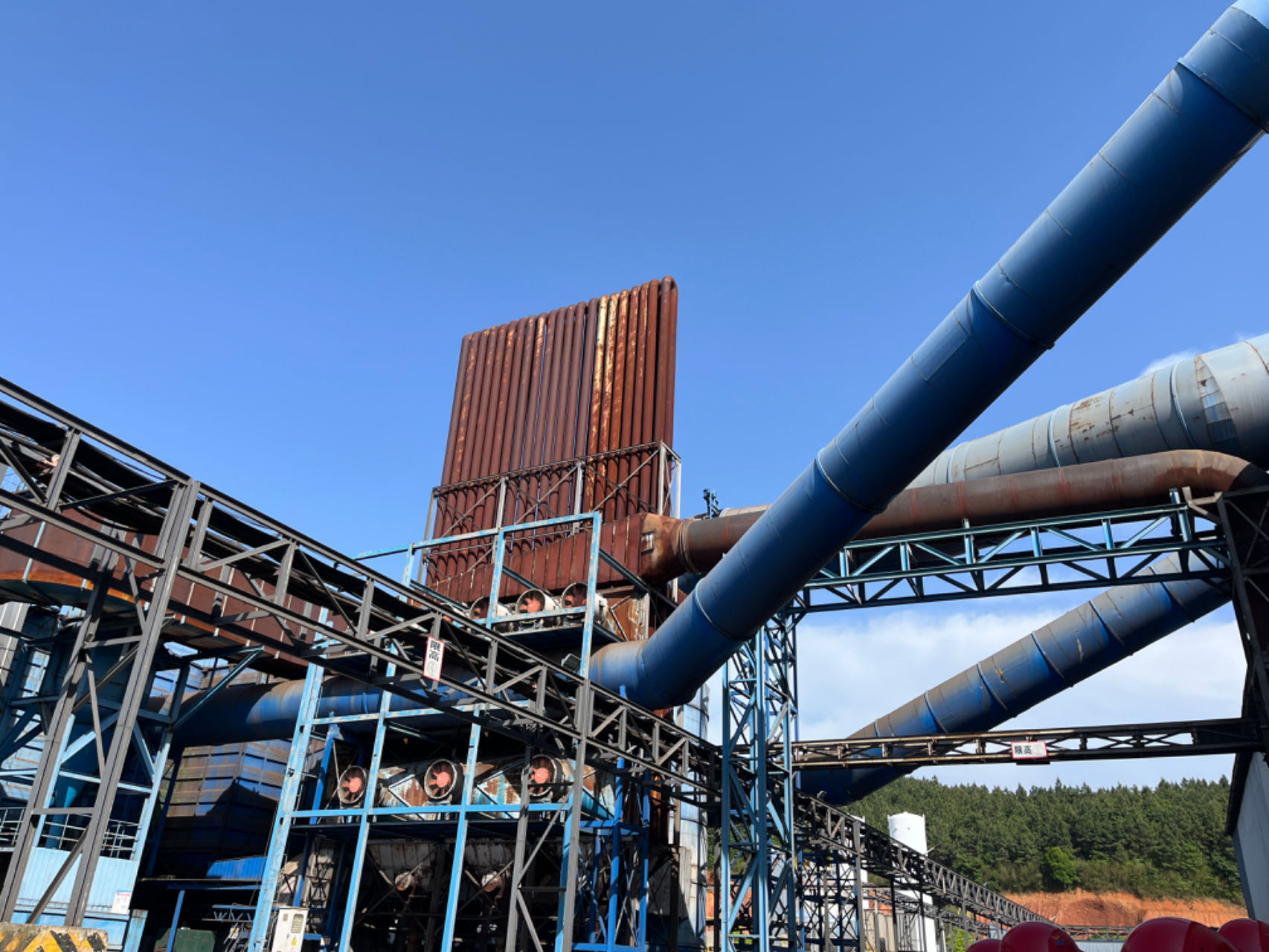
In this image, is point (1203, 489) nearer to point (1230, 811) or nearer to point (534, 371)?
point (1230, 811)

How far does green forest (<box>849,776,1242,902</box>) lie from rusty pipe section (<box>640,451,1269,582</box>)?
251 ft

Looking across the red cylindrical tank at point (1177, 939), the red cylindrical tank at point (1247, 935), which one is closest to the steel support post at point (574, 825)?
the red cylindrical tank at point (1177, 939)

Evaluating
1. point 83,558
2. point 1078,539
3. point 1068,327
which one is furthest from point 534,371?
point 1068,327

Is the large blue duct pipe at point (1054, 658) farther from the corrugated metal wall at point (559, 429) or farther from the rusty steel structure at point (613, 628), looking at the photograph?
the corrugated metal wall at point (559, 429)

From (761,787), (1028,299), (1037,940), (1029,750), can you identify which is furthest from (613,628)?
(1028,299)

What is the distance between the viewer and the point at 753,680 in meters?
19.2

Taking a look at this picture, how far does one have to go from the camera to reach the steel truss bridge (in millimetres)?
9820

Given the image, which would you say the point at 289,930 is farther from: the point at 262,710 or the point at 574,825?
the point at 574,825

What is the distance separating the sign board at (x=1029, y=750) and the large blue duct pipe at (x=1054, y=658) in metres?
2.88

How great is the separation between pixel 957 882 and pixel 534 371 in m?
27.0

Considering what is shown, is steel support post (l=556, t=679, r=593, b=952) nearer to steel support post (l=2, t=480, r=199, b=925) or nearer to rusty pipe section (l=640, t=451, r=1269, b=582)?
steel support post (l=2, t=480, r=199, b=925)

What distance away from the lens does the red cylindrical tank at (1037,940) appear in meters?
15.0

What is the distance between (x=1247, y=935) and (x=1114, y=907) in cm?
9260

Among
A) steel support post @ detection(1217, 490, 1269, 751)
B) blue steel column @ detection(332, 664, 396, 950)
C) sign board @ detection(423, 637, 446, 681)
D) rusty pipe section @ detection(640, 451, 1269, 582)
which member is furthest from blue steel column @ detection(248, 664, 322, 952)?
steel support post @ detection(1217, 490, 1269, 751)
